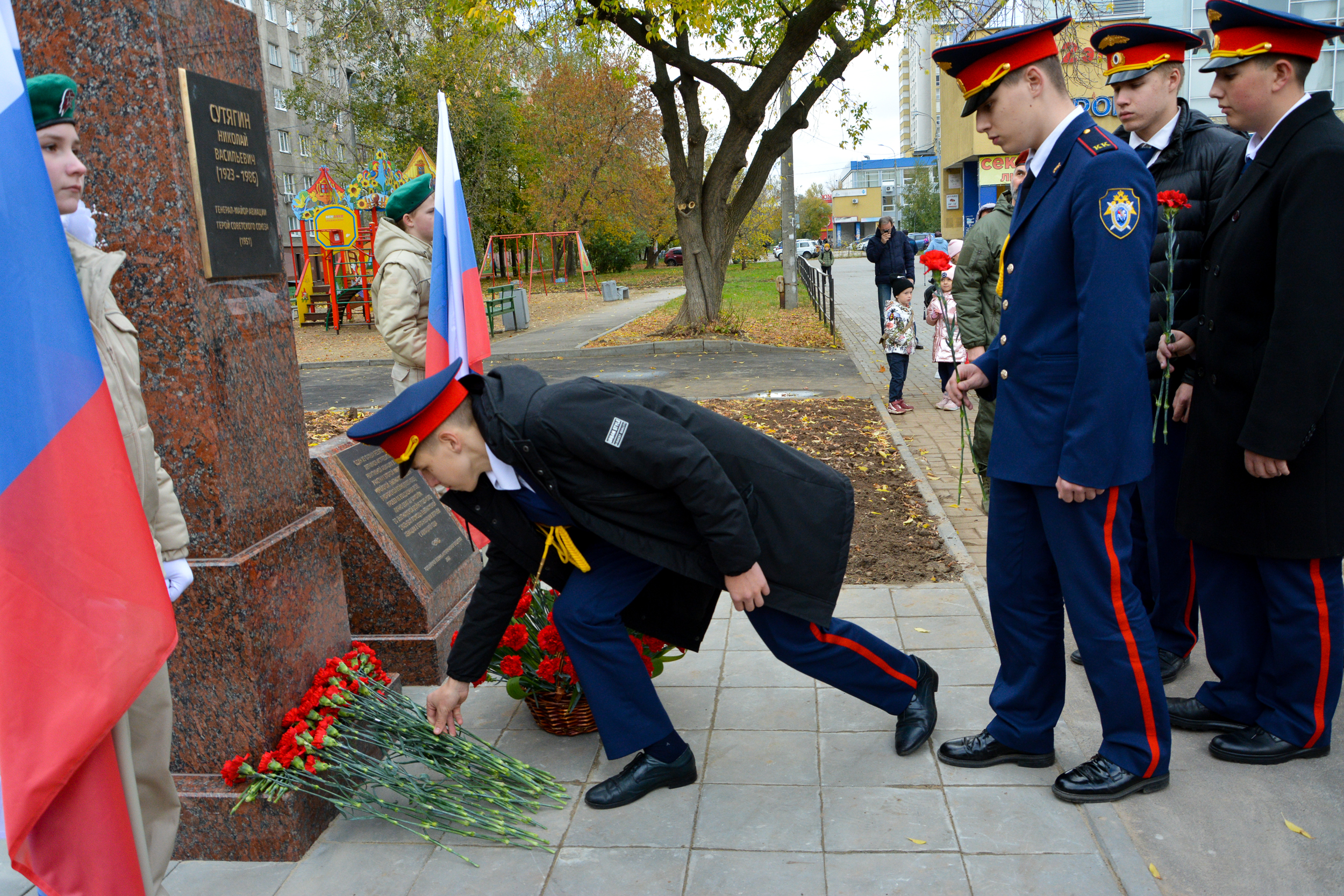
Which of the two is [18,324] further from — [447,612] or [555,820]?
[447,612]

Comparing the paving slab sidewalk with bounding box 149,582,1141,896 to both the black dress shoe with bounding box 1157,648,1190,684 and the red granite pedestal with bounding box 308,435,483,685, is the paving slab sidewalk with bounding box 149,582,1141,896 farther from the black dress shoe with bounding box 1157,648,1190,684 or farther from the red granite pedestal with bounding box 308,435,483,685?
the black dress shoe with bounding box 1157,648,1190,684

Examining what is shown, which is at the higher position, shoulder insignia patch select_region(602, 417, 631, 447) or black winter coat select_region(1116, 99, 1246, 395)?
black winter coat select_region(1116, 99, 1246, 395)

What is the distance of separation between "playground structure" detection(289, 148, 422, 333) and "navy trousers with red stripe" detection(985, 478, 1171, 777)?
65.6 feet

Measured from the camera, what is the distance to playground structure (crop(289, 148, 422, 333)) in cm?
2227

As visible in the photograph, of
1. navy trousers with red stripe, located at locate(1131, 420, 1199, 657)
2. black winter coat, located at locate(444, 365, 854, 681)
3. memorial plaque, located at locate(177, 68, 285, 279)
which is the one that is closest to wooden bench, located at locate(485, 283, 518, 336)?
memorial plaque, located at locate(177, 68, 285, 279)

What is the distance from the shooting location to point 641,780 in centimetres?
317

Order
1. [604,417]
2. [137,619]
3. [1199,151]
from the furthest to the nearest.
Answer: [1199,151] → [604,417] → [137,619]

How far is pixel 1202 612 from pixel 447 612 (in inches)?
117

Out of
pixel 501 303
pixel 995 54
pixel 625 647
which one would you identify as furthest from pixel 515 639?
pixel 501 303

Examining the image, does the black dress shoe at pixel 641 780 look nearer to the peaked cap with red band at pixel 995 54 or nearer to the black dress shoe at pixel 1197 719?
the black dress shoe at pixel 1197 719

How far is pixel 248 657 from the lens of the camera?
2.98 metres

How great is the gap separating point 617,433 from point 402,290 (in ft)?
→ 9.48

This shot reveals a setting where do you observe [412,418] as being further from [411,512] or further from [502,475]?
[411,512]

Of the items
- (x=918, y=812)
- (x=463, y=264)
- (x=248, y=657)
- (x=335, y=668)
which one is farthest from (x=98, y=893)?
(x=463, y=264)
